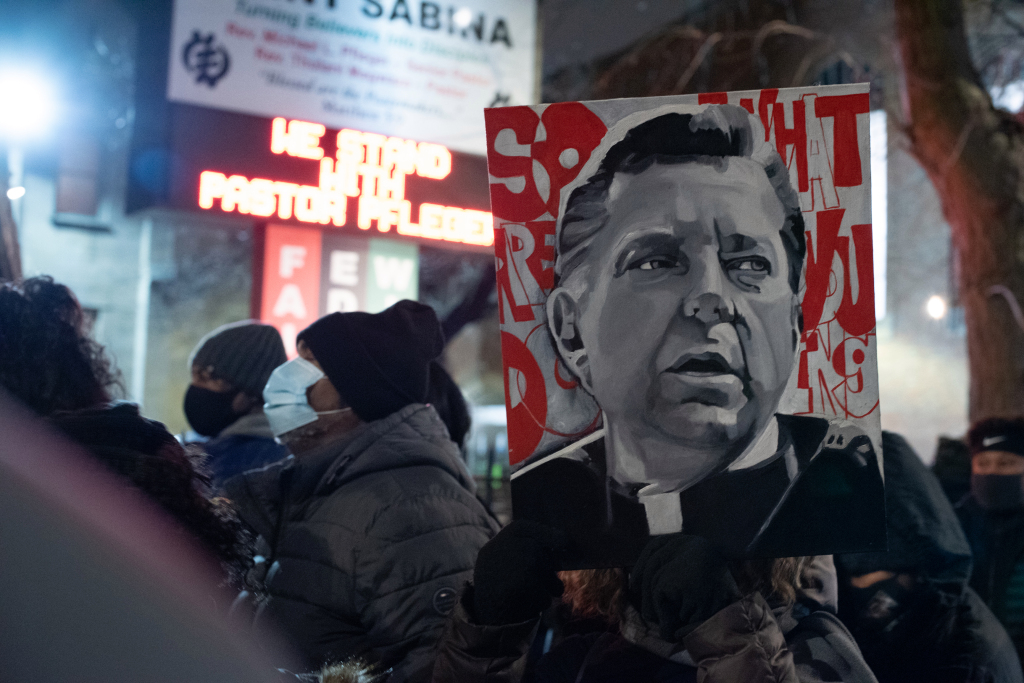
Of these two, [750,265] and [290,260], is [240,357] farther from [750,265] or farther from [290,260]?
[290,260]

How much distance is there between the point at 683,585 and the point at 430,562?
0.76 m

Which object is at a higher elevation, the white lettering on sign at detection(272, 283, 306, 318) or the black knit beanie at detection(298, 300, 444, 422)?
the white lettering on sign at detection(272, 283, 306, 318)

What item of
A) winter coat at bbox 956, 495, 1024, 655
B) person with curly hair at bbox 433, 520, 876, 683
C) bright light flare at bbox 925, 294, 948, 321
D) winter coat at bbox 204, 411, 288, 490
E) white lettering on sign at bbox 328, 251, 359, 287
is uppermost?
bright light flare at bbox 925, 294, 948, 321

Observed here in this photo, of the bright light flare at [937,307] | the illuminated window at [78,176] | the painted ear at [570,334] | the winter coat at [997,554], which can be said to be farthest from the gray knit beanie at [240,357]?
the illuminated window at [78,176]

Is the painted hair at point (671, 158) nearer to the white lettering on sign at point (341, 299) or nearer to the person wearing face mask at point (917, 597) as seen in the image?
the person wearing face mask at point (917, 597)

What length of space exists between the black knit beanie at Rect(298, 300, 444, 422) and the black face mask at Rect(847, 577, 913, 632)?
60.3 inches

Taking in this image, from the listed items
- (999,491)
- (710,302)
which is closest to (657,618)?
(710,302)

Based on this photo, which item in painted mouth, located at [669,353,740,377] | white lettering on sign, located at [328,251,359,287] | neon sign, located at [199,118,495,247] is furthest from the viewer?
white lettering on sign, located at [328,251,359,287]

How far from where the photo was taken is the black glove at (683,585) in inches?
58.6

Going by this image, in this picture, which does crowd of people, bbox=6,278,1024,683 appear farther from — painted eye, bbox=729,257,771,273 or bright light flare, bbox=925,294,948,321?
bright light flare, bbox=925,294,948,321

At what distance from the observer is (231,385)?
3797 mm

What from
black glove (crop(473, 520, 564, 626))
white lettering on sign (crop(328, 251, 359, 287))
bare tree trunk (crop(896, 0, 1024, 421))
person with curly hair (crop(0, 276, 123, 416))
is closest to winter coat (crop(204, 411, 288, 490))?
person with curly hair (crop(0, 276, 123, 416))

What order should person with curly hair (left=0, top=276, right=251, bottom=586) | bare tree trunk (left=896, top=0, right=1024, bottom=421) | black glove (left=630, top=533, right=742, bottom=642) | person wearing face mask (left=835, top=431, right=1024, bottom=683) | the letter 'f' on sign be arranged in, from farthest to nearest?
the letter 'f' on sign
bare tree trunk (left=896, top=0, right=1024, bottom=421)
person wearing face mask (left=835, top=431, right=1024, bottom=683)
person with curly hair (left=0, top=276, right=251, bottom=586)
black glove (left=630, top=533, right=742, bottom=642)

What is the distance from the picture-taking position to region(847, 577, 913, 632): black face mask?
2.72m
